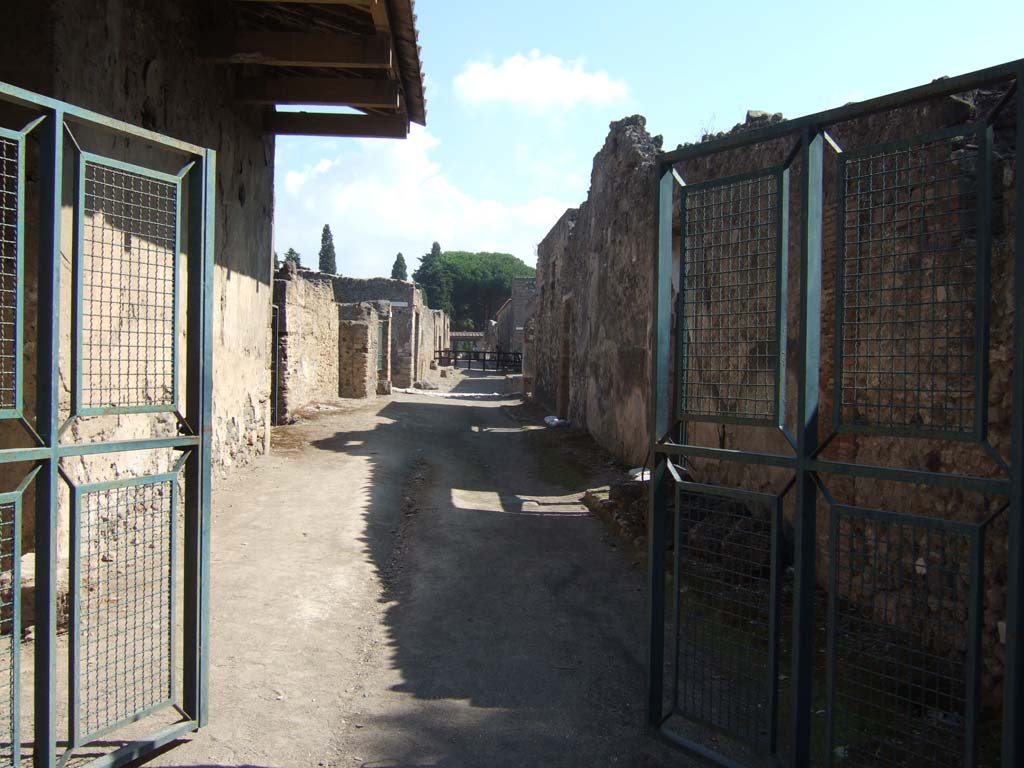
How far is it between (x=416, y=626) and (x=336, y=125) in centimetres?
626

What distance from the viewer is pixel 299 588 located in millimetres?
5328

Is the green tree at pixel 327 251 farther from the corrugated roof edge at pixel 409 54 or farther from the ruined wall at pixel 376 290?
the corrugated roof edge at pixel 409 54

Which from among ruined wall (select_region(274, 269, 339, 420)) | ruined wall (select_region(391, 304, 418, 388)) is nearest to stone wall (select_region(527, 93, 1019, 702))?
ruined wall (select_region(274, 269, 339, 420))

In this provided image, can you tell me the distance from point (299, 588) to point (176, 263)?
2.75 meters

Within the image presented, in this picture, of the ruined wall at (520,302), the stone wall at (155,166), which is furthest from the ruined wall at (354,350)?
the ruined wall at (520,302)

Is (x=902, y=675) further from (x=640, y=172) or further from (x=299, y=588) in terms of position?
(x=640, y=172)

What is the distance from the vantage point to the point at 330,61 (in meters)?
6.78

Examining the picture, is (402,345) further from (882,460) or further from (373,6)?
(882,460)

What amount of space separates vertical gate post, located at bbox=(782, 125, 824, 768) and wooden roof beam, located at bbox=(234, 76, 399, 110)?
5683mm

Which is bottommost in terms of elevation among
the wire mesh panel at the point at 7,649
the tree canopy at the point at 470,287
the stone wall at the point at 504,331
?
the wire mesh panel at the point at 7,649

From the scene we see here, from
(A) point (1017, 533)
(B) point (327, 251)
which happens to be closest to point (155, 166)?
(A) point (1017, 533)

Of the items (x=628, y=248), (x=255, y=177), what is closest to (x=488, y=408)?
(x=628, y=248)

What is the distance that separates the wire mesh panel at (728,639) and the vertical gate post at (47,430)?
88.9 inches

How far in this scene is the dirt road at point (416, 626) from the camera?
3379 millimetres
